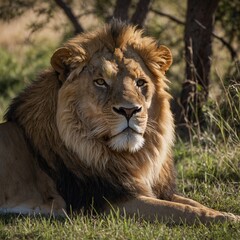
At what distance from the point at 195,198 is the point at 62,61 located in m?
1.52

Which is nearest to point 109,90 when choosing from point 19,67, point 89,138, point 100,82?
point 100,82

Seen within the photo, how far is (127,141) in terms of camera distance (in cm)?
556

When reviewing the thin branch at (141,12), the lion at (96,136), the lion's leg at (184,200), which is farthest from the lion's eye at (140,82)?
the thin branch at (141,12)

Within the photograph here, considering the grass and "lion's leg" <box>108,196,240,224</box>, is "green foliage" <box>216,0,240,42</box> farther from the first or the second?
"lion's leg" <box>108,196,240,224</box>

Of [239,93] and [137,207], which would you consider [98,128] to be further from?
[239,93]

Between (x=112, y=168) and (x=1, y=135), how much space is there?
83 centimetres

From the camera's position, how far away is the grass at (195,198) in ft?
16.7

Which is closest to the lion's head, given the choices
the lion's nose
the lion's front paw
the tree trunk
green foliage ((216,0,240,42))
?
the lion's nose

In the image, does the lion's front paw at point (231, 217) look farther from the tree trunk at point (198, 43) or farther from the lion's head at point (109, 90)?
the tree trunk at point (198, 43)

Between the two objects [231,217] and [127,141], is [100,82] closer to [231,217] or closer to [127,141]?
[127,141]

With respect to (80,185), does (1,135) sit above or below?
above

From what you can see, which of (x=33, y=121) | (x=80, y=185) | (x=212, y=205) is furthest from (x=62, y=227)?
(x=212, y=205)

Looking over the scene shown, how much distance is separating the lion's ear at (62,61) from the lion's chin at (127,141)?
595mm

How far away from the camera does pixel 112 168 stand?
5.80 m
